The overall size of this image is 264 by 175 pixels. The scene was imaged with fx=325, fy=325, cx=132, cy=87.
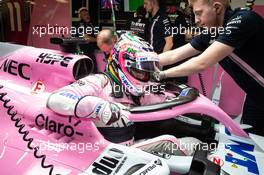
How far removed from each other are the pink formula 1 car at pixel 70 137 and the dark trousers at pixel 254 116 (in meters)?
0.19

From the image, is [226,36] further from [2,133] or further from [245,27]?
[2,133]

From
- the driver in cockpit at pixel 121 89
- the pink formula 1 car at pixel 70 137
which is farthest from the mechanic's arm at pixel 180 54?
the pink formula 1 car at pixel 70 137

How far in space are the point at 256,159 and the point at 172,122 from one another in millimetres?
458

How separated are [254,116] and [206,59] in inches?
18.9

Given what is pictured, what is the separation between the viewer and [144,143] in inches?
53.7

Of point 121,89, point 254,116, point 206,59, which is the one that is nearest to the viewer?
point 206,59

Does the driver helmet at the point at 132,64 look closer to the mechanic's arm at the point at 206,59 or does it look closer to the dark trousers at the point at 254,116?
the mechanic's arm at the point at 206,59

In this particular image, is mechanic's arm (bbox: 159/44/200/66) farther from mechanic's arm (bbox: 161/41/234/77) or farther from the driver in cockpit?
mechanic's arm (bbox: 161/41/234/77)

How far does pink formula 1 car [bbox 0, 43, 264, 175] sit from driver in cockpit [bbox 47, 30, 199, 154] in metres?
0.07

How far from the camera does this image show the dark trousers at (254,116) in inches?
64.5

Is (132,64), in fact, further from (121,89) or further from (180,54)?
(180,54)

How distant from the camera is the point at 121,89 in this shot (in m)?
1.53

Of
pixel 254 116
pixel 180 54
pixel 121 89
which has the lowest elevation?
pixel 254 116

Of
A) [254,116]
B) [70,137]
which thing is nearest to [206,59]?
[254,116]
